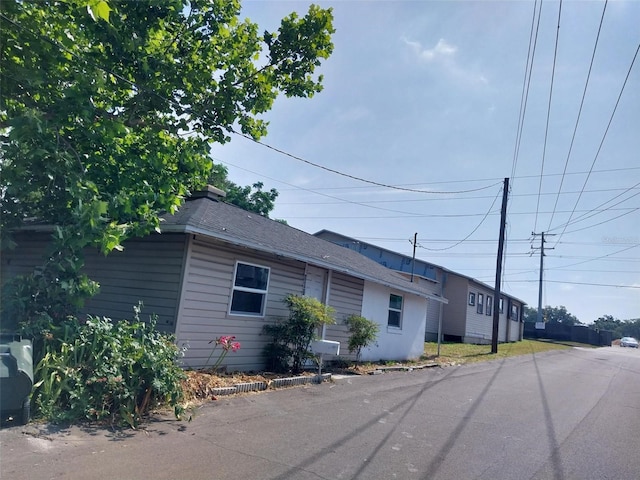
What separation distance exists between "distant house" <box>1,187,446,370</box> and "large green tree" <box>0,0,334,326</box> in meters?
1.13

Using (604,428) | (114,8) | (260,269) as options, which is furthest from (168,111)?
(604,428)

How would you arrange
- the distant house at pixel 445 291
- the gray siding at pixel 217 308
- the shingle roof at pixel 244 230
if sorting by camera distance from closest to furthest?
1. the shingle roof at pixel 244 230
2. the gray siding at pixel 217 308
3. the distant house at pixel 445 291

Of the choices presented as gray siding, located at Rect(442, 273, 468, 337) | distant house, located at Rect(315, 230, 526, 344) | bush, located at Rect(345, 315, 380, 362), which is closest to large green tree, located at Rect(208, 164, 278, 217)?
distant house, located at Rect(315, 230, 526, 344)

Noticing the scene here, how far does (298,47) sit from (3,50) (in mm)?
5398

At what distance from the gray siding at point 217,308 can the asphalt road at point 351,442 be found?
1655 mm

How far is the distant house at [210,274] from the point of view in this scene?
929cm

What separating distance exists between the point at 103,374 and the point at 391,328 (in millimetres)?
11974

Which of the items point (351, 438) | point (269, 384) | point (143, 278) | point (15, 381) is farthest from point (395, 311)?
point (15, 381)

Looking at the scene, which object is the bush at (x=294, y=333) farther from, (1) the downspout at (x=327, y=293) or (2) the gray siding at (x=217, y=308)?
(1) the downspout at (x=327, y=293)

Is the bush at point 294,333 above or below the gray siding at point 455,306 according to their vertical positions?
below

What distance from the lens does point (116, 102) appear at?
9.02 metres

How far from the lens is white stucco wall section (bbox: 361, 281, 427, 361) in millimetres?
15469

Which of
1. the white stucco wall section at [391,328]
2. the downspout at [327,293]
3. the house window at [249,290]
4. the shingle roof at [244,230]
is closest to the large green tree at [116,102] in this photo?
the shingle roof at [244,230]

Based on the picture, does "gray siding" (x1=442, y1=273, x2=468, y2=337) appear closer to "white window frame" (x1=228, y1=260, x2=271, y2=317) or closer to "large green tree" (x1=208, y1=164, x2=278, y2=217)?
"large green tree" (x1=208, y1=164, x2=278, y2=217)
